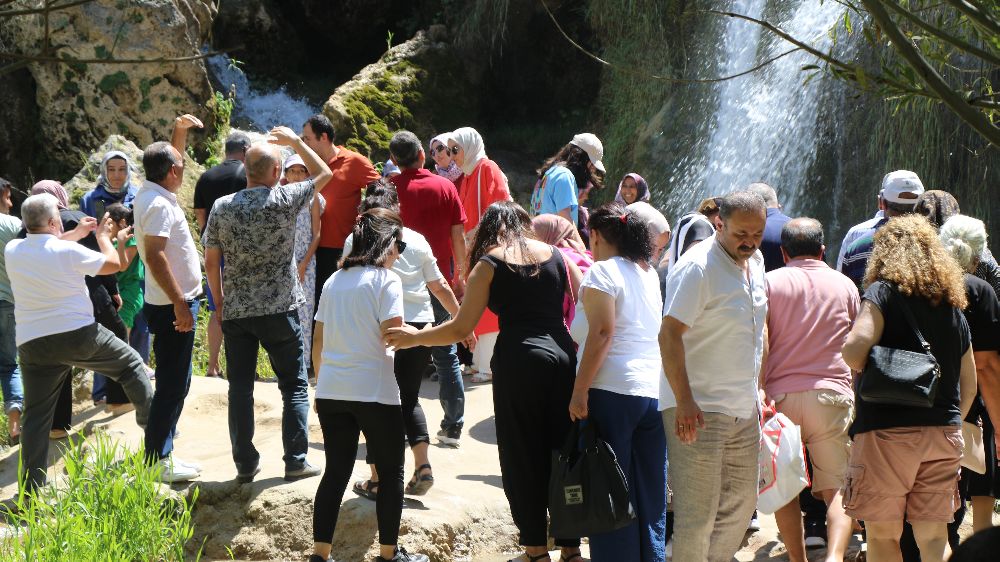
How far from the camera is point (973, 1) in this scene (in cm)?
196

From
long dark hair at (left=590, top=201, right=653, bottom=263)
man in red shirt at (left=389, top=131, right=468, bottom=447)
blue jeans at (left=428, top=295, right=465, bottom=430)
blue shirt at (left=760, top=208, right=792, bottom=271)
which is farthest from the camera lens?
man in red shirt at (left=389, top=131, right=468, bottom=447)

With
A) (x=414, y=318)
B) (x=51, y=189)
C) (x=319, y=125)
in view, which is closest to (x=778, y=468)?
(x=414, y=318)

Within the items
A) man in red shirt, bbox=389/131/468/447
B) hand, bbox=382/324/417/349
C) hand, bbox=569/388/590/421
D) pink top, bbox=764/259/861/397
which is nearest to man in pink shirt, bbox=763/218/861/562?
pink top, bbox=764/259/861/397

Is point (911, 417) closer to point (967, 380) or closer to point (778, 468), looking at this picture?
point (967, 380)

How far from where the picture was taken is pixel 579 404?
467 cm

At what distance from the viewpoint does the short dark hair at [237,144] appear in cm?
744

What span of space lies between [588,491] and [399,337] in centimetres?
119

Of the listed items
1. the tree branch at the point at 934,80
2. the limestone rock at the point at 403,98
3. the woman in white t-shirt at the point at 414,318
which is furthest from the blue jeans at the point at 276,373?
the limestone rock at the point at 403,98

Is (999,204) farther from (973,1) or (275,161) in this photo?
(973,1)

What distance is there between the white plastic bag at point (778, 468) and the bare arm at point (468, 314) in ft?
4.54

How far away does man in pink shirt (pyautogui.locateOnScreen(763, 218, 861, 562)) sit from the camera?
5.05m

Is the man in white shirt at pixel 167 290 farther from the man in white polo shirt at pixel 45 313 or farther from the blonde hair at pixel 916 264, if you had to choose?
the blonde hair at pixel 916 264

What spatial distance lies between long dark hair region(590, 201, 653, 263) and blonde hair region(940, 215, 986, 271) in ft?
4.80

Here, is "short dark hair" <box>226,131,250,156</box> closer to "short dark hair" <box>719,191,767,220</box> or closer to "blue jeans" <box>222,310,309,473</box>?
"blue jeans" <box>222,310,309,473</box>
